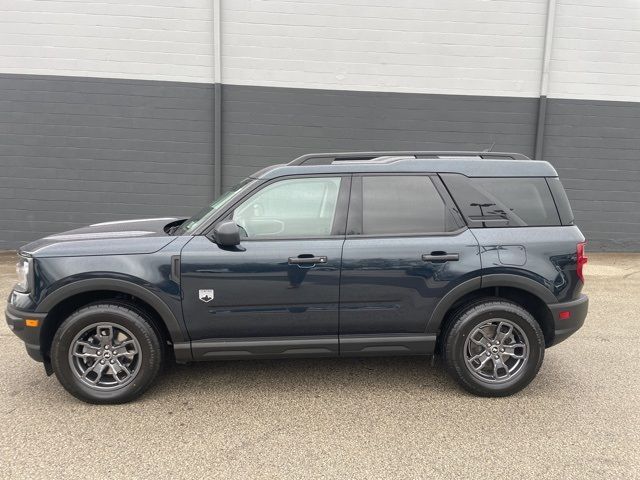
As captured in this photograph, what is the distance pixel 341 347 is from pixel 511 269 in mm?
1422

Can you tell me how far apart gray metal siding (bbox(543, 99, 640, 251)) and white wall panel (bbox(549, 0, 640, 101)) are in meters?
0.24

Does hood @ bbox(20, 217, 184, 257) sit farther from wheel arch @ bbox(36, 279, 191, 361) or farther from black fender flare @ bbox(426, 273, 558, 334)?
black fender flare @ bbox(426, 273, 558, 334)

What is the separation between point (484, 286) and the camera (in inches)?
143

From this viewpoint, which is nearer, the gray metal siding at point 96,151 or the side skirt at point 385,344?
the side skirt at point 385,344

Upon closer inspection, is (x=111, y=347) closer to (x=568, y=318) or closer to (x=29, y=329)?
(x=29, y=329)

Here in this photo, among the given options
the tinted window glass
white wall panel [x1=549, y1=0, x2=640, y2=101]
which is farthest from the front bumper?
white wall panel [x1=549, y1=0, x2=640, y2=101]

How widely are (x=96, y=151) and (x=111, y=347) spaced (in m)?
6.42

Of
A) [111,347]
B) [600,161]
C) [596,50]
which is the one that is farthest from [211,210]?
[596,50]

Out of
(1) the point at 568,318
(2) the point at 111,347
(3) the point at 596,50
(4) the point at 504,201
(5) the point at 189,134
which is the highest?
(3) the point at 596,50

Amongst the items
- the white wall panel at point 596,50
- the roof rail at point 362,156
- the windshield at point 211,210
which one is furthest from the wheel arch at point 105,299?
the white wall panel at point 596,50

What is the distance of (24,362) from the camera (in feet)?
14.1

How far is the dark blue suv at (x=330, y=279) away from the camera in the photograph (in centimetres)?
346

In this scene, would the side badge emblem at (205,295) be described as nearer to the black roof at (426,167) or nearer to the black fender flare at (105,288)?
the black fender flare at (105,288)

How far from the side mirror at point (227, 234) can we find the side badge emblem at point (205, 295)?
14.5 inches
